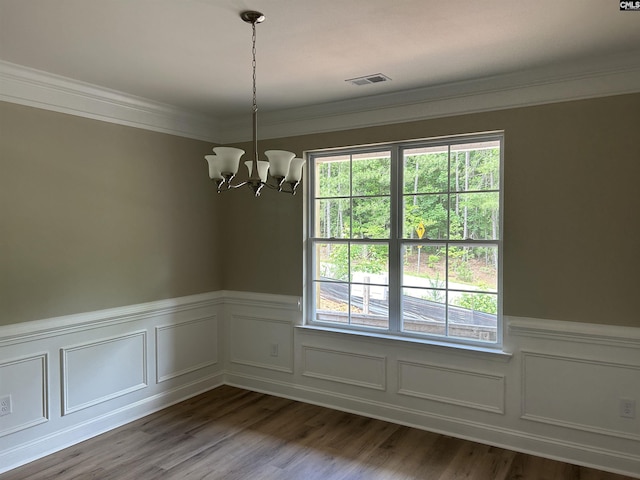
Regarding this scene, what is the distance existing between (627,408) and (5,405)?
410 cm

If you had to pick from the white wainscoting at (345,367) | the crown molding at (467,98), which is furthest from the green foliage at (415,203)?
the white wainscoting at (345,367)

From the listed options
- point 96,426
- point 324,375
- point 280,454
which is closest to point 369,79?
point 324,375

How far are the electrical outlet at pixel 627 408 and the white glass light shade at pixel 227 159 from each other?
2.87 metres

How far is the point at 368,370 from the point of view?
390 centimetres

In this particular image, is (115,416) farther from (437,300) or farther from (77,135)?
(437,300)

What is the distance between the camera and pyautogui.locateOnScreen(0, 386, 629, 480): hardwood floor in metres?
2.96

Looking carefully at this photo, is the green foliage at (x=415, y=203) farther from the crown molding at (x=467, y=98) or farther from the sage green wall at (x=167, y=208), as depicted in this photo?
the crown molding at (x=467, y=98)

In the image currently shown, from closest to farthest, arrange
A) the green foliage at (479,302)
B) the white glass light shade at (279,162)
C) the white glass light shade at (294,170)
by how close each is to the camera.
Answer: the white glass light shade at (279,162), the white glass light shade at (294,170), the green foliage at (479,302)

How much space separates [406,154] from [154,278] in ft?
8.07

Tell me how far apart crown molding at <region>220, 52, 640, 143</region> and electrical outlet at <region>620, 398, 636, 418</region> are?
6.54ft

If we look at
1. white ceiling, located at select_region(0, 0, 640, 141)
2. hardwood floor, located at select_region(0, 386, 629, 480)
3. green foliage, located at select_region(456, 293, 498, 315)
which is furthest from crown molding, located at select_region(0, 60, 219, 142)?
green foliage, located at select_region(456, 293, 498, 315)

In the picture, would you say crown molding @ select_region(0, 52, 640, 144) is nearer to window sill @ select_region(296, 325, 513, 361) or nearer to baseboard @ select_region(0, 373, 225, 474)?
window sill @ select_region(296, 325, 513, 361)

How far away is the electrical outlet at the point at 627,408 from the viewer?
9.60 feet

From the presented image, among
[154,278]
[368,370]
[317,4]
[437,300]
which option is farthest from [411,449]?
[317,4]
